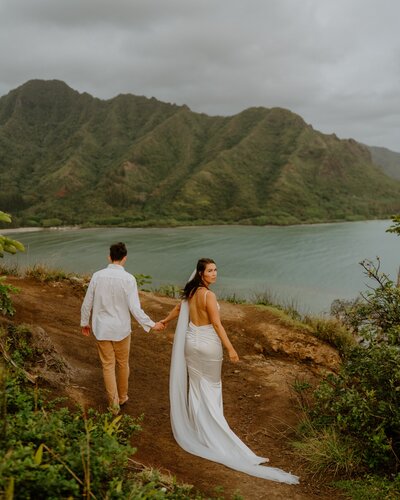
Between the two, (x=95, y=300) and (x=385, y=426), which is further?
(x=95, y=300)

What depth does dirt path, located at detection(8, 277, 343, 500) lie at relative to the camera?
12.8ft

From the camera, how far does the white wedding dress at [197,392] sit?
4.44 meters

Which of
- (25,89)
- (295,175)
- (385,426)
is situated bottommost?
(385,426)

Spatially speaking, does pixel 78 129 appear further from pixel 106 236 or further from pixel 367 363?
pixel 367 363

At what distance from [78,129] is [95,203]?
6310 centimetres

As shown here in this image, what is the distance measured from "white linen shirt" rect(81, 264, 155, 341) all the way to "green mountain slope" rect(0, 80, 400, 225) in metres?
79.6

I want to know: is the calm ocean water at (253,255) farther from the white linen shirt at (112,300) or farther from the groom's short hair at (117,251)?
the groom's short hair at (117,251)

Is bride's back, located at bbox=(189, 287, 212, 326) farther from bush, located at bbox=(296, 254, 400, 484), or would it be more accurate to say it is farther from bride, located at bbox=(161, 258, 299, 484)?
bush, located at bbox=(296, 254, 400, 484)

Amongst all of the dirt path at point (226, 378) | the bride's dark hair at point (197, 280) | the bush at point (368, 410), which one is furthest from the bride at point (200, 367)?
the bush at point (368, 410)

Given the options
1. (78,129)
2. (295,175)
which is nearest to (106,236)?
(295,175)

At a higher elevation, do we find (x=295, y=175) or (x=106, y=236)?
(x=295, y=175)

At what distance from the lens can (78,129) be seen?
488 feet

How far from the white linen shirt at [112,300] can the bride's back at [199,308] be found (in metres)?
0.52

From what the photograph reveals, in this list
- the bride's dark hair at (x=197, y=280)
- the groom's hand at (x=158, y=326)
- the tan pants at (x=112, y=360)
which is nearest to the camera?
the bride's dark hair at (x=197, y=280)
